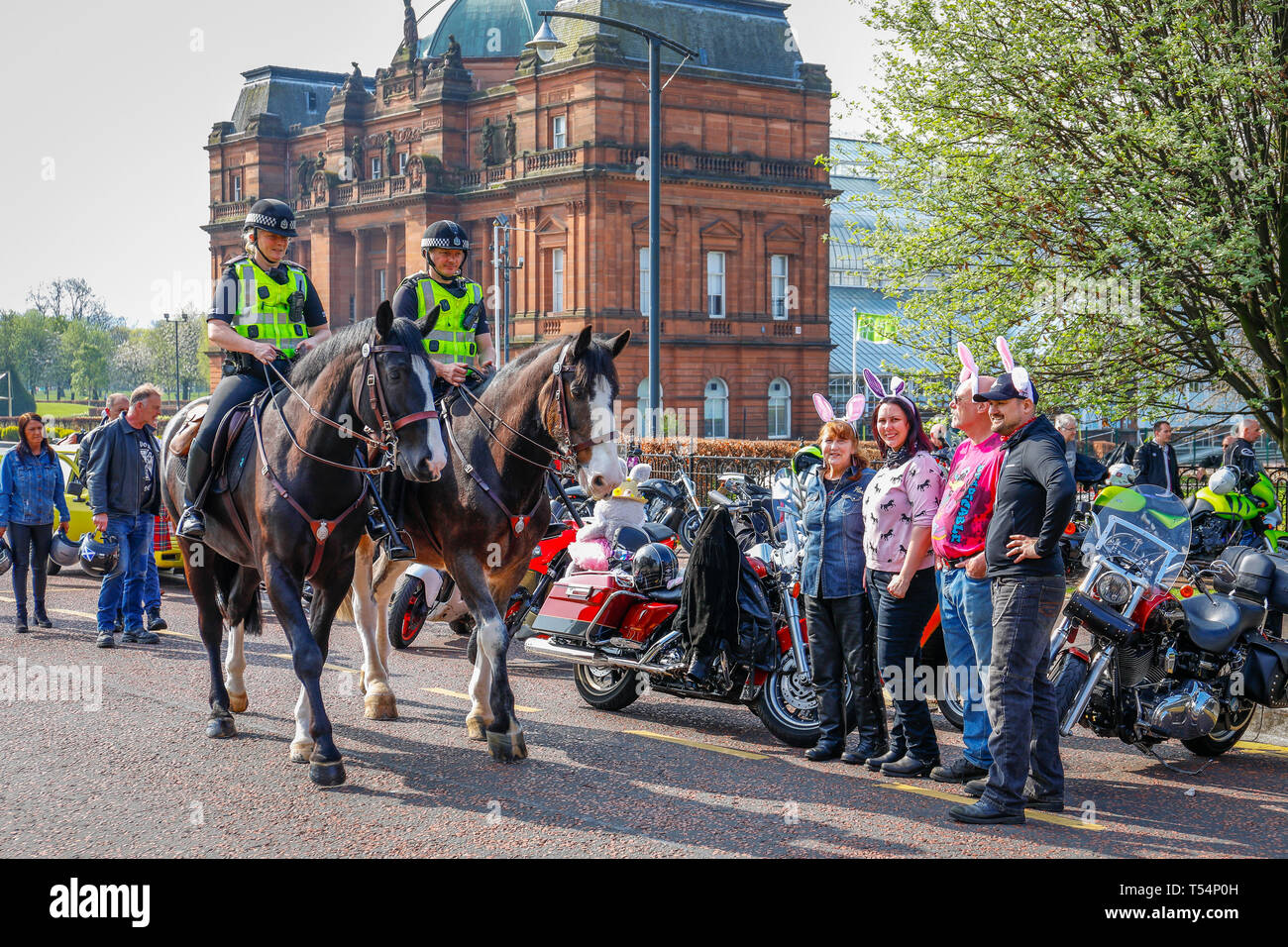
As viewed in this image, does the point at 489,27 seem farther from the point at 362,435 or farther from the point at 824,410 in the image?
the point at 362,435

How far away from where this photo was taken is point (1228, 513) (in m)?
14.4

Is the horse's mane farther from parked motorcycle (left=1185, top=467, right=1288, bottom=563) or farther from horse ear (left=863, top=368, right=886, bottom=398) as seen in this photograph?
parked motorcycle (left=1185, top=467, right=1288, bottom=563)

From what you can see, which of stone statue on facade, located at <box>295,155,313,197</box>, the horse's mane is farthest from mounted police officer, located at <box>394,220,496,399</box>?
stone statue on facade, located at <box>295,155,313,197</box>

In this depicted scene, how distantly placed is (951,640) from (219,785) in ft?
13.6

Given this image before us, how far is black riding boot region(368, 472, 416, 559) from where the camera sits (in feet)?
26.7

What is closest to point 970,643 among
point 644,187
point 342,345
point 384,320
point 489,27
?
point 384,320

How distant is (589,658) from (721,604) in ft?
3.73

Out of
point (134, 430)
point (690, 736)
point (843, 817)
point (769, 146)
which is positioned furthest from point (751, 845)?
point (769, 146)

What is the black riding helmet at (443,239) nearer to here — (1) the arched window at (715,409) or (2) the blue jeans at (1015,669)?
(2) the blue jeans at (1015,669)

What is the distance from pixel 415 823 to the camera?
21.6 feet

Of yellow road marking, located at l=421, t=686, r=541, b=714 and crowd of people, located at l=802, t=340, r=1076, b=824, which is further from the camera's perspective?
yellow road marking, located at l=421, t=686, r=541, b=714

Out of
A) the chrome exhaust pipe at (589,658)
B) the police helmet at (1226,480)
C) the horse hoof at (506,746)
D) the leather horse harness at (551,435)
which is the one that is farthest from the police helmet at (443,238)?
the police helmet at (1226,480)

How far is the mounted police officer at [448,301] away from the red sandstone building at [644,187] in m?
42.2

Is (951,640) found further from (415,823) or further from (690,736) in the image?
(415,823)
